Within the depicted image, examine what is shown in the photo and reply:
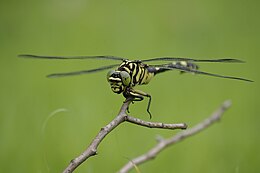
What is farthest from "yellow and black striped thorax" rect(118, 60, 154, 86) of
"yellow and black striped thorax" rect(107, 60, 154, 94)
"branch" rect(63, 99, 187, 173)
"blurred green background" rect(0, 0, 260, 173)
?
"blurred green background" rect(0, 0, 260, 173)

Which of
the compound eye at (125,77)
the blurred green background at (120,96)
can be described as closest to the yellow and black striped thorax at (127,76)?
the compound eye at (125,77)

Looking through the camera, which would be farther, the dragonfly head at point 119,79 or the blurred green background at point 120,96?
the blurred green background at point 120,96

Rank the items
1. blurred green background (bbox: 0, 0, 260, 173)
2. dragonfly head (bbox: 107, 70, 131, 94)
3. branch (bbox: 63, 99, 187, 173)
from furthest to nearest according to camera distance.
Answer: blurred green background (bbox: 0, 0, 260, 173) < dragonfly head (bbox: 107, 70, 131, 94) < branch (bbox: 63, 99, 187, 173)

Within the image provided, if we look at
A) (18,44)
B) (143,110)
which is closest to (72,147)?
(143,110)

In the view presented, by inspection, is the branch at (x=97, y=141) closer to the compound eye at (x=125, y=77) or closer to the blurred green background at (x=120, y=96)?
Answer: the compound eye at (x=125, y=77)

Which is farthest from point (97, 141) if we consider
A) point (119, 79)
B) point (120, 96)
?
point (120, 96)

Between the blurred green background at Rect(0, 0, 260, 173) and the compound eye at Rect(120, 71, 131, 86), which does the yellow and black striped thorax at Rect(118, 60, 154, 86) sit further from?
the blurred green background at Rect(0, 0, 260, 173)

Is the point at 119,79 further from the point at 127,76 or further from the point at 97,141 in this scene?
the point at 97,141
